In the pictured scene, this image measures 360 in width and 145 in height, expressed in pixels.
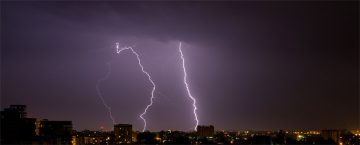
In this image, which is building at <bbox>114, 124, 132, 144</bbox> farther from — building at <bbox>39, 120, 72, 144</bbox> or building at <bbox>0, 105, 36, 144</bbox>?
building at <bbox>0, 105, 36, 144</bbox>

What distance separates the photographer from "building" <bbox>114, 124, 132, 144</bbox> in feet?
A: 364

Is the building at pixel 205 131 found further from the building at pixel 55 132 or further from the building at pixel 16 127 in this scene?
the building at pixel 16 127

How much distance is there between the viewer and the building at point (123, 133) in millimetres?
110938

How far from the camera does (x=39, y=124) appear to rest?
77.6m

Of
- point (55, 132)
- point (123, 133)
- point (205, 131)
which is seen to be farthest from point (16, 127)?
point (205, 131)

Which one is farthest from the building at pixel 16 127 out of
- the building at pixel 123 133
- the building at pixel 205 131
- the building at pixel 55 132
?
the building at pixel 205 131

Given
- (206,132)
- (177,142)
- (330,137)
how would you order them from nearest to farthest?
(177,142), (330,137), (206,132)

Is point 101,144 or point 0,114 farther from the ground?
point 0,114

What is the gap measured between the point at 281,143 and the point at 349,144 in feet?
71.1

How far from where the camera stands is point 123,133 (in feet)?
379

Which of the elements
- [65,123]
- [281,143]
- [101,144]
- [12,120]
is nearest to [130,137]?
[101,144]

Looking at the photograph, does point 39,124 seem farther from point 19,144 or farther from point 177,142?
point 177,142

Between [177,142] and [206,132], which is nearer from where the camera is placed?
[177,142]

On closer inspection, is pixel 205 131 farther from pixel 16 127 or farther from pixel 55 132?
pixel 16 127
